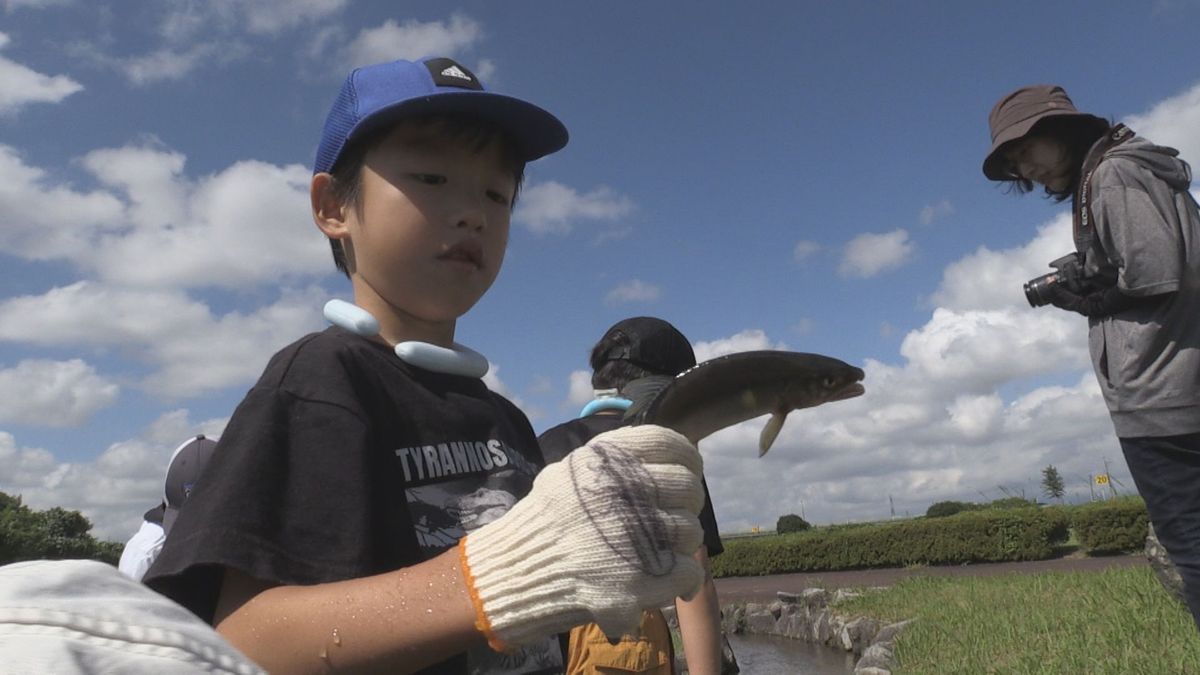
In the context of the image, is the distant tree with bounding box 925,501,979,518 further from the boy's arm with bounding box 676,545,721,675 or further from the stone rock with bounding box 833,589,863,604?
the boy's arm with bounding box 676,545,721,675

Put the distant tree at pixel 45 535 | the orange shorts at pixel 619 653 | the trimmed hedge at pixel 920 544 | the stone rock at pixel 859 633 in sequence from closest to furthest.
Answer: the orange shorts at pixel 619 653, the stone rock at pixel 859 633, the trimmed hedge at pixel 920 544, the distant tree at pixel 45 535

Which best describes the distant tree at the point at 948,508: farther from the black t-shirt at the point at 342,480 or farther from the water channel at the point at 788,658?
the black t-shirt at the point at 342,480

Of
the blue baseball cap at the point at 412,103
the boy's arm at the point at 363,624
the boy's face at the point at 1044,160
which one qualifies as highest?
the boy's face at the point at 1044,160

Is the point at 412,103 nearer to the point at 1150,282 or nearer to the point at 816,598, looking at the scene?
the point at 1150,282

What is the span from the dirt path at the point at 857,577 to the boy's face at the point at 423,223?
1588cm

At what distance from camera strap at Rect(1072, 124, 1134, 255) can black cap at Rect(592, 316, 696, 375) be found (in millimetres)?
1992

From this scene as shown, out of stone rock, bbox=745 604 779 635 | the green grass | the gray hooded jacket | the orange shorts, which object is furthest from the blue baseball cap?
stone rock, bbox=745 604 779 635

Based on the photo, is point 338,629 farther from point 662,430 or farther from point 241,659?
point 241,659

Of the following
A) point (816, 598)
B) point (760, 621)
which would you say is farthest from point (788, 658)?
point (760, 621)

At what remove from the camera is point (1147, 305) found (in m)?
3.69

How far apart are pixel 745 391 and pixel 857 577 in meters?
20.0

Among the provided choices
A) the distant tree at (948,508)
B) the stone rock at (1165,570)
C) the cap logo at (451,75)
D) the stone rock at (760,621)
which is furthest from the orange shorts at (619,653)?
the distant tree at (948,508)

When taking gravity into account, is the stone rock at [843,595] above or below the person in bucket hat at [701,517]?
below

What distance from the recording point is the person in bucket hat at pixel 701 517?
3.02 meters
